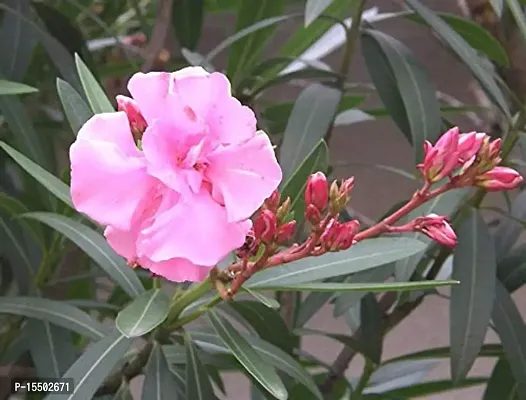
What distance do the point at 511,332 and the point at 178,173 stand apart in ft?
1.57

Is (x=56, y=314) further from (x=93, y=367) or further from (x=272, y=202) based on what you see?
(x=272, y=202)

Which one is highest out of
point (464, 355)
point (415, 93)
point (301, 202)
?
point (415, 93)

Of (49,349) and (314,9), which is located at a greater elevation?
(314,9)

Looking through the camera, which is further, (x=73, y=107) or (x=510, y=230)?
(x=510, y=230)

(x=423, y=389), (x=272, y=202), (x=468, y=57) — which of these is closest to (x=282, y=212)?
(x=272, y=202)

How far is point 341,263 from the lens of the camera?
468 millimetres

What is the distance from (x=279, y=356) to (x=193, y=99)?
30 centimetres

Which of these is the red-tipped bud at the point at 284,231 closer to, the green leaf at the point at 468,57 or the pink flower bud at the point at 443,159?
the pink flower bud at the point at 443,159

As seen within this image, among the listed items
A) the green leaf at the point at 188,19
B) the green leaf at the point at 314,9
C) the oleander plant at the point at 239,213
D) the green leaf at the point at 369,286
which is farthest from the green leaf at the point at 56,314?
the green leaf at the point at 188,19

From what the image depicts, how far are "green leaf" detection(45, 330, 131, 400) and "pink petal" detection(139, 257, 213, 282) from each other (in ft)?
0.64

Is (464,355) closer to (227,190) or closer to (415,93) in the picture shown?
(415,93)

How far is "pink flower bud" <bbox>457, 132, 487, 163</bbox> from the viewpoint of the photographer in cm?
36

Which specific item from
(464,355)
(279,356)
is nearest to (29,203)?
(279,356)

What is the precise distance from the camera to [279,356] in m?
0.57
